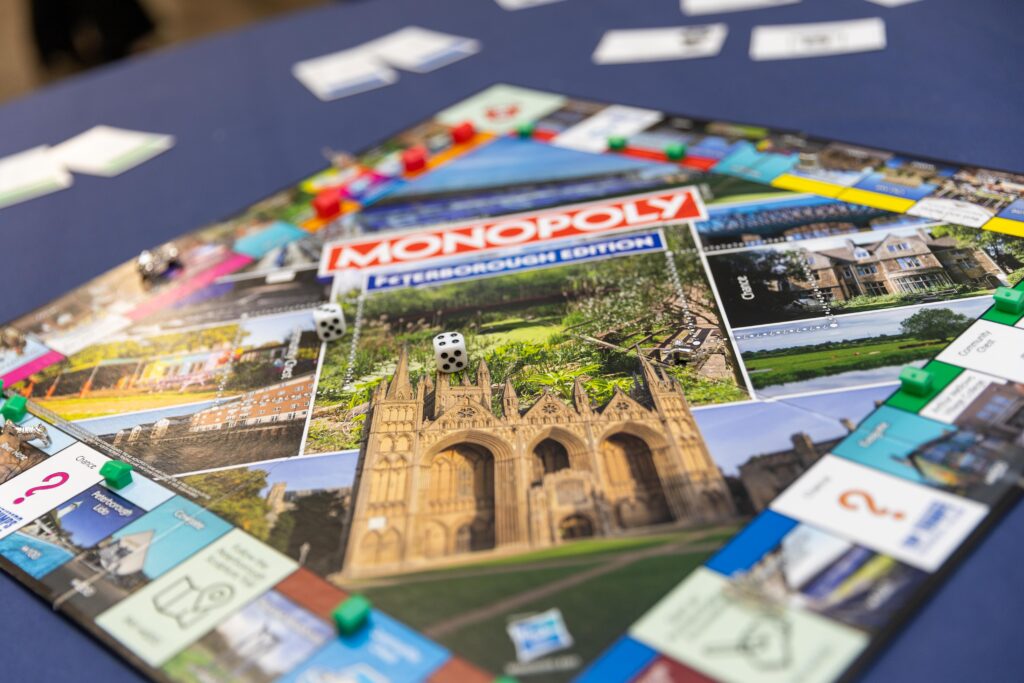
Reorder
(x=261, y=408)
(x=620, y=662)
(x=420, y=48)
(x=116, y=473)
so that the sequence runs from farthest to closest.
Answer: (x=420, y=48), (x=261, y=408), (x=116, y=473), (x=620, y=662)

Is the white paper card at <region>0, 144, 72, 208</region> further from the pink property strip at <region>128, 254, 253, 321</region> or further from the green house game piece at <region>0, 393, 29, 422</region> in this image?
the green house game piece at <region>0, 393, 29, 422</region>

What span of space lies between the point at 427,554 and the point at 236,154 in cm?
177

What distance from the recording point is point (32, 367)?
216 cm

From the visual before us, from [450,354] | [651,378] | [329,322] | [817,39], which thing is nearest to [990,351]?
[651,378]

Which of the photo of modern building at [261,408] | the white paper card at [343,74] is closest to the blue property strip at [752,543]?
the photo of modern building at [261,408]

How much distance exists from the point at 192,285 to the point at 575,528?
4.39 feet

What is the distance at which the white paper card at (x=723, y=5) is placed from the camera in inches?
123

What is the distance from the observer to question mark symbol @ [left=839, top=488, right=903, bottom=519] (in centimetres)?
141

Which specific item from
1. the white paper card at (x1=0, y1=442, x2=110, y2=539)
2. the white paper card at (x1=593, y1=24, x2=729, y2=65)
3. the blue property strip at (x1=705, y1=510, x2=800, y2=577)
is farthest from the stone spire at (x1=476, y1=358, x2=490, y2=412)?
the white paper card at (x1=593, y1=24, x2=729, y2=65)

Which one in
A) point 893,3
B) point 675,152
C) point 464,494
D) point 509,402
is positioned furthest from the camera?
point 893,3

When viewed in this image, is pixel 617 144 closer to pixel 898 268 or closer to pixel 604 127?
pixel 604 127

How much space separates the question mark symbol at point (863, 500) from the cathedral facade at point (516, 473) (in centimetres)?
18

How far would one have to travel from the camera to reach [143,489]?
1.73 meters

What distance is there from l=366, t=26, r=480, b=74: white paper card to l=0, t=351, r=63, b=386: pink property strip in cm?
155
